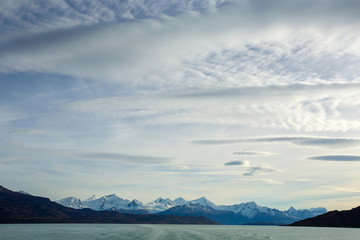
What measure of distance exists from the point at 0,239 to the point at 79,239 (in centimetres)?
4381

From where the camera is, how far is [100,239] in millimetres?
186875

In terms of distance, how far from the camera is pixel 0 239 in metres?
194

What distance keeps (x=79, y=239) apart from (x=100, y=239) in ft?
51.3

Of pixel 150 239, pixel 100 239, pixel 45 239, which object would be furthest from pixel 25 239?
pixel 150 239

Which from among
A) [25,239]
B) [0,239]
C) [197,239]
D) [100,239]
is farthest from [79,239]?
[197,239]

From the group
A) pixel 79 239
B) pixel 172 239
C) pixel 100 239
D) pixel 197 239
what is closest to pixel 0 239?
pixel 79 239

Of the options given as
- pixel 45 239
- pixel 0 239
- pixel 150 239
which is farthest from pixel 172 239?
pixel 0 239

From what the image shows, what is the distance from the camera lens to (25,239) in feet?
629

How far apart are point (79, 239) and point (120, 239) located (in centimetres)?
2505

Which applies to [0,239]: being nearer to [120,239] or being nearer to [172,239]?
[120,239]

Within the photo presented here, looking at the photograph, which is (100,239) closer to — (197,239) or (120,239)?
(120,239)

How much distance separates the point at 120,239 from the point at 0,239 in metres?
68.1

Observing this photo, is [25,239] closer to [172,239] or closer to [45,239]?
[45,239]

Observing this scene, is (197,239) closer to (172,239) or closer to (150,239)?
(172,239)
